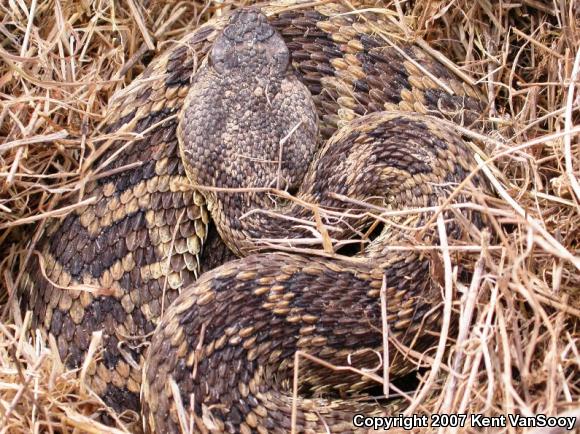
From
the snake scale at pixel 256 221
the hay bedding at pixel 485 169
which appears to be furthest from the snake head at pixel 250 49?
the hay bedding at pixel 485 169

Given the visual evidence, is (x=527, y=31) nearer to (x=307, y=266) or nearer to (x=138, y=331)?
(x=307, y=266)

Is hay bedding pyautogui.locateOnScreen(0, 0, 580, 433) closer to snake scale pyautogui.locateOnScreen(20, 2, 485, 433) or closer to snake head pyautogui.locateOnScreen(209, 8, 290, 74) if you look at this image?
snake scale pyautogui.locateOnScreen(20, 2, 485, 433)

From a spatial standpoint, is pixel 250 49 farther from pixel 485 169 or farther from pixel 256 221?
pixel 485 169

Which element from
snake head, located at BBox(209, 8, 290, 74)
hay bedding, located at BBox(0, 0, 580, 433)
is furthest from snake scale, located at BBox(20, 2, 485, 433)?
hay bedding, located at BBox(0, 0, 580, 433)

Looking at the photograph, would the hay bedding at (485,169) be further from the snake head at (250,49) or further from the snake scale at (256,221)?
the snake head at (250,49)

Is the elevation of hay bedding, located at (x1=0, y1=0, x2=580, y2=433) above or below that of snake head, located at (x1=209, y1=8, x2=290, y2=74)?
below

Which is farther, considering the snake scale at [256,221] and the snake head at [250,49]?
the snake head at [250,49]

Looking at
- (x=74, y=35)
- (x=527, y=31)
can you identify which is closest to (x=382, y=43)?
(x=527, y=31)
